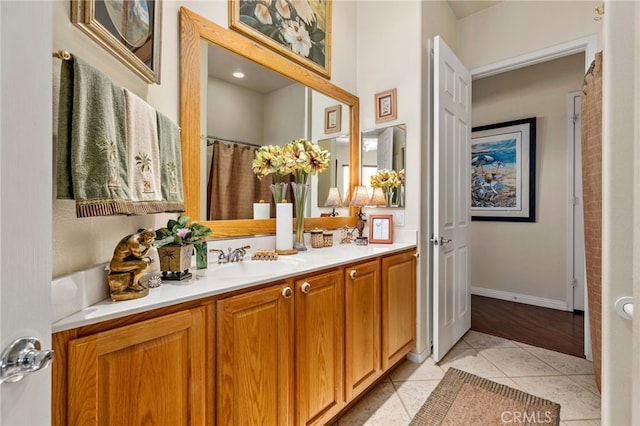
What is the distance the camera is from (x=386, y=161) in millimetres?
2354

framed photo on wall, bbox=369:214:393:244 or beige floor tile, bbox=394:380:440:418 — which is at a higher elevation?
framed photo on wall, bbox=369:214:393:244

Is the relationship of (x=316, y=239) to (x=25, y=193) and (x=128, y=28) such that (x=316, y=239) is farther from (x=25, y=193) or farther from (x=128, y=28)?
(x=25, y=193)

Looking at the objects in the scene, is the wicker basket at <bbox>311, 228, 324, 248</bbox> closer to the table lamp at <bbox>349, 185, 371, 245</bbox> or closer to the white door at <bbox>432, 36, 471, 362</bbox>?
the table lamp at <bbox>349, 185, 371, 245</bbox>

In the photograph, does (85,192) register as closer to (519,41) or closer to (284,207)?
(284,207)

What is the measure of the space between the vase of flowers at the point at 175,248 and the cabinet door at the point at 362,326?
30.0 inches

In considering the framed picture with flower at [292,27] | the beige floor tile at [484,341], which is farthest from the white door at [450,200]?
the framed picture with flower at [292,27]

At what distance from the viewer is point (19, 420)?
1.44ft

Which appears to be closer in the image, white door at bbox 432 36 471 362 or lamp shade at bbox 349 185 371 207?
white door at bbox 432 36 471 362

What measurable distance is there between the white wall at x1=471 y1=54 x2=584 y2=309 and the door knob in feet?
13.6

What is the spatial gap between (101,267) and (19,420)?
44 centimetres

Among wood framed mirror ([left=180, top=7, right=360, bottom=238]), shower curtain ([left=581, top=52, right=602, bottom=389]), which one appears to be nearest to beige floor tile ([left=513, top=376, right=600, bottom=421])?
shower curtain ([left=581, top=52, right=602, bottom=389])

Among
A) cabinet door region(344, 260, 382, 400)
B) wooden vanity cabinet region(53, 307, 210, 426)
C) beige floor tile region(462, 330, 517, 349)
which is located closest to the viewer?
wooden vanity cabinet region(53, 307, 210, 426)

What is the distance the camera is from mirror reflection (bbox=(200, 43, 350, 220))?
58.9 inches

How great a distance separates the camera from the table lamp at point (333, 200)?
228 cm
